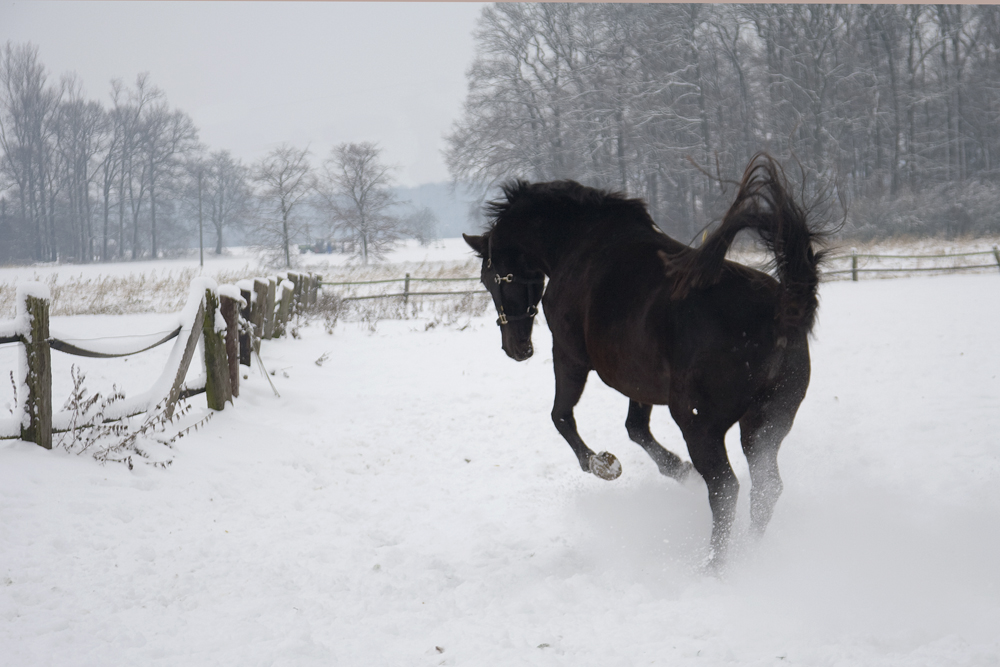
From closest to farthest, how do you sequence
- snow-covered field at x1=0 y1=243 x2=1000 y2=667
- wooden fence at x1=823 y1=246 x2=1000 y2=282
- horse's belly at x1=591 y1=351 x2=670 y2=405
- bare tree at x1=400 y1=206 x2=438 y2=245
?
snow-covered field at x1=0 y1=243 x2=1000 y2=667
horse's belly at x1=591 y1=351 x2=670 y2=405
wooden fence at x1=823 y1=246 x2=1000 y2=282
bare tree at x1=400 y1=206 x2=438 y2=245

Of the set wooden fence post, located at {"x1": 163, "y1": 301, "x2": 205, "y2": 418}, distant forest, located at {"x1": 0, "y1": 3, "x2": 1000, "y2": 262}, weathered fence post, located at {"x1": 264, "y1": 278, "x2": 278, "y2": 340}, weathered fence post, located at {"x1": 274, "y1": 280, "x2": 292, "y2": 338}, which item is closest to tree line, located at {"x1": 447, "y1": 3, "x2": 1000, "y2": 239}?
distant forest, located at {"x1": 0, "y1": 3, "x2": 1000, "y2": 262}

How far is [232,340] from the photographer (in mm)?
5156

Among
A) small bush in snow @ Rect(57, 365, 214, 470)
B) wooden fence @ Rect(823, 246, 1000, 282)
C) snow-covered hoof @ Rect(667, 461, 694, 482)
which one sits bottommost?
snow-covered hoof @ Rect(667, 461, 694, 482)

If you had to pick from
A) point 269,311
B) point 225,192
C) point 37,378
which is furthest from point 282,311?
point 37,378

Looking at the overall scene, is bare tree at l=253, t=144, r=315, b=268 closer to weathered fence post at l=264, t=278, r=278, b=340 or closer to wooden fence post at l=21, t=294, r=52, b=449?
weathered fence post at l=264, t=278, r=278, b=340

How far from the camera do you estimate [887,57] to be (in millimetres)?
13094

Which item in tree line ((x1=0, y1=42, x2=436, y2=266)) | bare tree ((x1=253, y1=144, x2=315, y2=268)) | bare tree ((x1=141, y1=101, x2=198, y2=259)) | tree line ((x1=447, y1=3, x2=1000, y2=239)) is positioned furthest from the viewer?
bare tree ((x1=253, y1=144, x2=315, y2=268))

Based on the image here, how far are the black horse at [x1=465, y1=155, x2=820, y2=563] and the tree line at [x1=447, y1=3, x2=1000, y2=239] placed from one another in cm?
662

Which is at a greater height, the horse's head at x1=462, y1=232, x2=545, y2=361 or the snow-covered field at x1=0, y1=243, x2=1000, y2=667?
the horse's head at x1=462, y1=232, x2=545, y2=361

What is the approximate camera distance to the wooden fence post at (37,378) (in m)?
3.13

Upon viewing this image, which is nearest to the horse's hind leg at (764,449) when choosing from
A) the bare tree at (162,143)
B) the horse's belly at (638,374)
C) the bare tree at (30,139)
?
the horse's belly at (638,374)

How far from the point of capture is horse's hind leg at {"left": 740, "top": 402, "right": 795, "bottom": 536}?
2625mm

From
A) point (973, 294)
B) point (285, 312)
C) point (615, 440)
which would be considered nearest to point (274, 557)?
point (615, 440)

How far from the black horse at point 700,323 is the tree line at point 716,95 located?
6.62 meters
